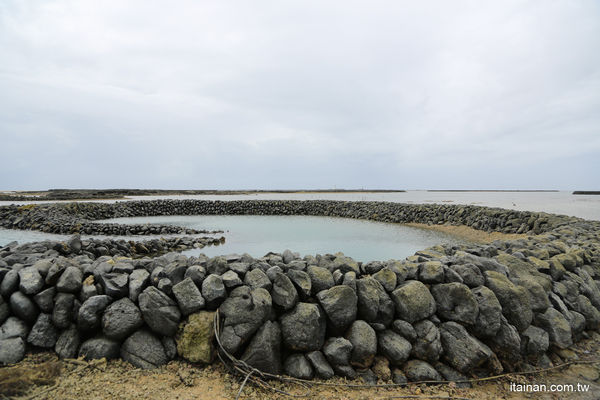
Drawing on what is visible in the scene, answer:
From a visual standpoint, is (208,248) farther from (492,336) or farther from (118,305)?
(492,336)

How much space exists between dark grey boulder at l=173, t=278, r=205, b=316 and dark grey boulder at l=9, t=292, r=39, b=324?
4.76 ft

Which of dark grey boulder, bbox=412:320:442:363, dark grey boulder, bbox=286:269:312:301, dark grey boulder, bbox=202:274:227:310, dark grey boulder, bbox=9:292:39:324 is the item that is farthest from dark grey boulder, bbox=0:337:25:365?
dark grey boulder, bbox=412:320:442:363

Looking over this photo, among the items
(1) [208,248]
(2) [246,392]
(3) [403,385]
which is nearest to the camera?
(2) [246,392]

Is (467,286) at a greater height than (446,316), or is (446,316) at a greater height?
(467,286)

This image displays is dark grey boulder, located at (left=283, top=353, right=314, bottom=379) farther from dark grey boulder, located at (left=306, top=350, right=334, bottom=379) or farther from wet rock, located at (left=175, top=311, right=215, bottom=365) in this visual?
wet rock, located at (left=175, top=311, right=215, bottom=365)

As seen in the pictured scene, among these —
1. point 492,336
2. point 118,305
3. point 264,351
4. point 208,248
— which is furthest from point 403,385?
point 208,248

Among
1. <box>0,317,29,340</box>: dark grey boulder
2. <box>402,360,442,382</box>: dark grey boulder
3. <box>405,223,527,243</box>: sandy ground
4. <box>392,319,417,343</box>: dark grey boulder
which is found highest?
<box>0,317,29,340</box>: dark grey boulder

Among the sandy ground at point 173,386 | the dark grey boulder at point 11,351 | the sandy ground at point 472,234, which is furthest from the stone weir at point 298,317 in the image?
the sandy ground at point 472,234

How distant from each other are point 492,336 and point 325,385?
194 cm

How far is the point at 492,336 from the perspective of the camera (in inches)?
127

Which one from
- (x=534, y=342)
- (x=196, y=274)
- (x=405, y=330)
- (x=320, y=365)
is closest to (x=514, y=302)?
(x=534, y=342)

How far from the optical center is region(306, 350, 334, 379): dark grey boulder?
290cm

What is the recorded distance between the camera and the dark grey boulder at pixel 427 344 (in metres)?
3.06

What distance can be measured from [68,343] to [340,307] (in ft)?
9.16
